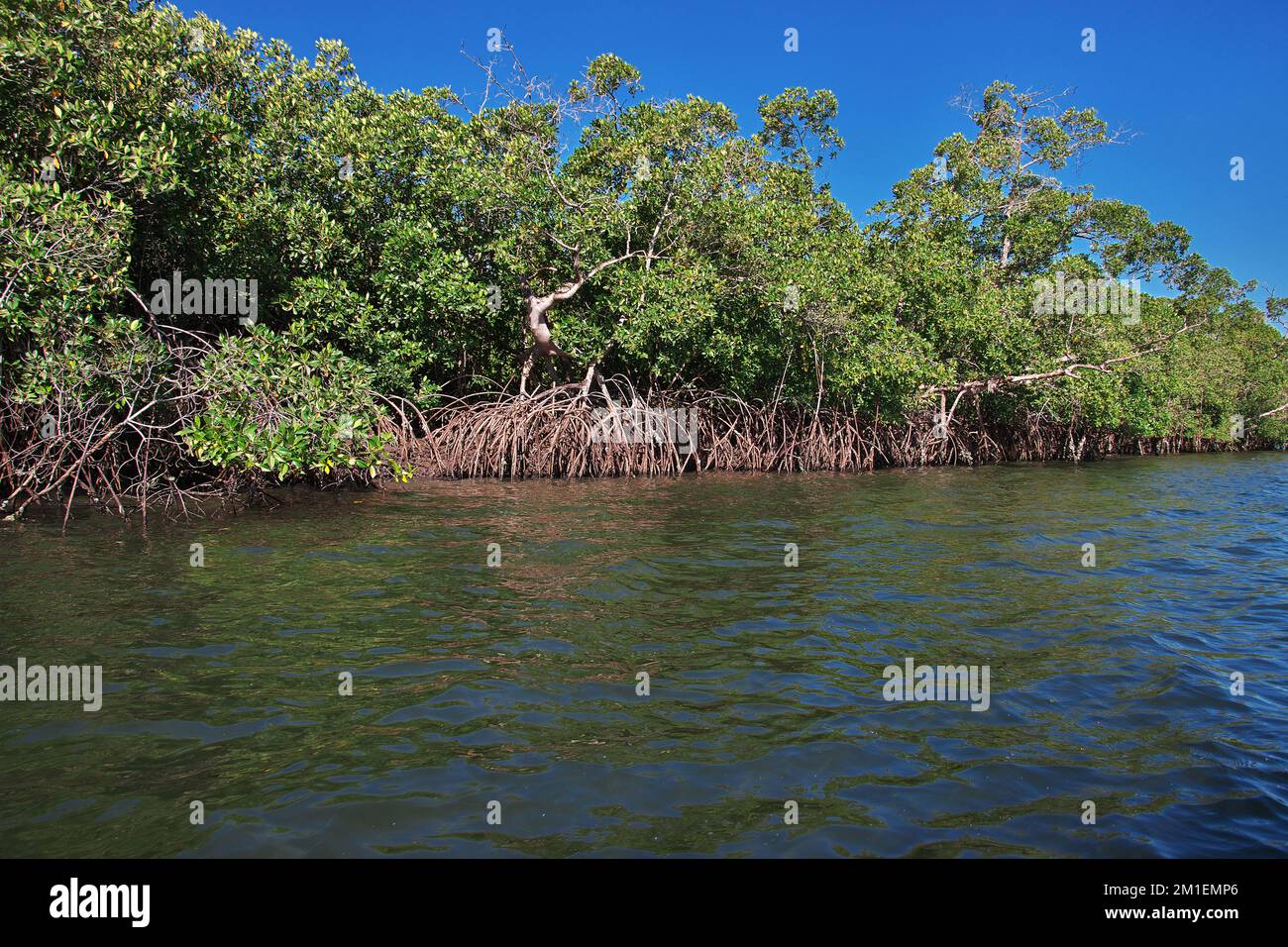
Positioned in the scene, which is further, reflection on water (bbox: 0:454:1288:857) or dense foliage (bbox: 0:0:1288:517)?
dense foliage (bbox: 0:0:1288:517)

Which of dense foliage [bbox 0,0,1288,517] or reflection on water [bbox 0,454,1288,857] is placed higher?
dense foliage [bbox 0,0,1288,517]

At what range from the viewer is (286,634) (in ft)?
17.9

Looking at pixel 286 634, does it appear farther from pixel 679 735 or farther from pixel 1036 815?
pixel 1036 815

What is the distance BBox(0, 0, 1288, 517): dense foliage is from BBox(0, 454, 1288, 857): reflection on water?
2.06 meters

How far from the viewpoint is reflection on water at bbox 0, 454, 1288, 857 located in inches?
131

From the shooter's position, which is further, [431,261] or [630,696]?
[431,261]

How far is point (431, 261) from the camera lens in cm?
1351

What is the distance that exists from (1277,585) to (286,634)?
843cm

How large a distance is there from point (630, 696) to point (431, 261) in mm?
10655

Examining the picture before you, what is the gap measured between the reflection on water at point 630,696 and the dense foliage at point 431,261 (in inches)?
80.9

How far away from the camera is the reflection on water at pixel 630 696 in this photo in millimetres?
3338

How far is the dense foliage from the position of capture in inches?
372
